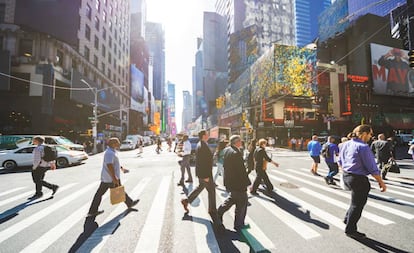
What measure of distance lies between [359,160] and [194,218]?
3.58 meters

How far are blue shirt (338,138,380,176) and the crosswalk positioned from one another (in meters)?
1.27

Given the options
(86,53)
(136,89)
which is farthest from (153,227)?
(136,89)

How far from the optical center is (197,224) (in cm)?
416

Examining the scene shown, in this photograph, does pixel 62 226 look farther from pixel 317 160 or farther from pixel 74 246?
pixel 317 160

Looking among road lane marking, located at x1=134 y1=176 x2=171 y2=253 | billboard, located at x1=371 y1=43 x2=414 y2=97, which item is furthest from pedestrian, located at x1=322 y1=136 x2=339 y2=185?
billboard, located at x1=371 y1=43 x2=414 y2=97

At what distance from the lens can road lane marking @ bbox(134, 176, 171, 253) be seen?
325 centimetres

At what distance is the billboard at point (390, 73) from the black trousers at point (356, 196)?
5329 centimetres

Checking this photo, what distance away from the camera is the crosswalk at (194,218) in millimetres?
3395

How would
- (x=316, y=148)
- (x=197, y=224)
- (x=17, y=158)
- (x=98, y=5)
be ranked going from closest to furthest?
(x=197, y=224), (x=316, y=148), (x=17, y=158), (x=98, y=5)

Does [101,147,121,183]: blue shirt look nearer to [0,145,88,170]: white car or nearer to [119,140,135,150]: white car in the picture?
[0,145,88,170]: white car

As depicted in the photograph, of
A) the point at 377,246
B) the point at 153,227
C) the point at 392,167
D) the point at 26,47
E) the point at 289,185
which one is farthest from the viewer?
the point at 26,47

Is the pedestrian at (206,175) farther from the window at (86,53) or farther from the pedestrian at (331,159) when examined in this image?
the window at (86,53)

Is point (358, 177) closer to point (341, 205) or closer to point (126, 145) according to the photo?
point (341, 205)

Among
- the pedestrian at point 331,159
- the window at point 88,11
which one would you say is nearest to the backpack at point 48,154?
the pedestrian at point 331,159
